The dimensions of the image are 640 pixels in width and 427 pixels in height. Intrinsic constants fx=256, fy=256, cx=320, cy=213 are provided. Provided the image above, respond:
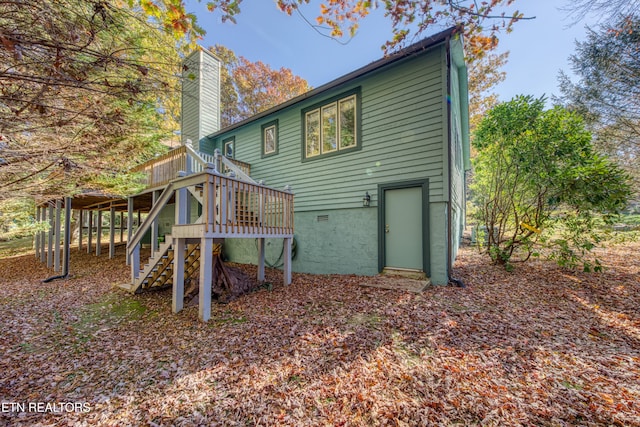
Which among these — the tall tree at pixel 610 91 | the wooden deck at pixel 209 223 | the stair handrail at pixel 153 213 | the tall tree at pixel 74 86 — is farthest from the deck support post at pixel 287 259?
the tall tree at pixel 610 91

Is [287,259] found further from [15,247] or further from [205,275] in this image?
[15,247]

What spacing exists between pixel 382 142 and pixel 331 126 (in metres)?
1.84

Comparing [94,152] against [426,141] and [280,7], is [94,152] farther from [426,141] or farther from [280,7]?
[426,141]

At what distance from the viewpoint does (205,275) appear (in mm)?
4000

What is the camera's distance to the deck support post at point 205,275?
398 cm

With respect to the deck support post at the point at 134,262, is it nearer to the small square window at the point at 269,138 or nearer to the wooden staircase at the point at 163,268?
the wooden staircase at the point at 163,268

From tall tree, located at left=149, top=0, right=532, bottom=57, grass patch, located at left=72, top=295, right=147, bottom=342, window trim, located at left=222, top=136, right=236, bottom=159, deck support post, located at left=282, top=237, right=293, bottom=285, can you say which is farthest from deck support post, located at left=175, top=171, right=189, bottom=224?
window trim, located at left=222, top=136, right=236, bottom=159

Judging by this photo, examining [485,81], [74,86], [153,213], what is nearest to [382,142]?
[153,213]

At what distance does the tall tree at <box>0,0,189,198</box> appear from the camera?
217 centimetres

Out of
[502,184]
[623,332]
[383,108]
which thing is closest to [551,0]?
[383,108]

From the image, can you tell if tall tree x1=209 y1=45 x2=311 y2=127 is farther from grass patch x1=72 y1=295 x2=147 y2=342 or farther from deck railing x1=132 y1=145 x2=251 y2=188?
grass patch x1=72 y1=295 x2=147 y2=342

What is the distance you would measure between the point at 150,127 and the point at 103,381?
14.2ft

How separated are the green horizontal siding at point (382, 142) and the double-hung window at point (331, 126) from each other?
0.23 meters

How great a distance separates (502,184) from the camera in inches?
262
